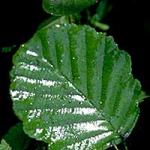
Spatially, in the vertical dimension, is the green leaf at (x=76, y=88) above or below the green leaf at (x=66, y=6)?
below

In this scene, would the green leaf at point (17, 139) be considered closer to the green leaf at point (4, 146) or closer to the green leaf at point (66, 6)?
the green leaf at point (4, 146)

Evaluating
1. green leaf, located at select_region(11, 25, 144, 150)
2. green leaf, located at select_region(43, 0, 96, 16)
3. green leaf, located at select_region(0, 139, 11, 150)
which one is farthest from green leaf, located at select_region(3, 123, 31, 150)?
green leaf, located at select_region(43, 0, 96, 16)

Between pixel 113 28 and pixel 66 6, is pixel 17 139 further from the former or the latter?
pixel 113 28

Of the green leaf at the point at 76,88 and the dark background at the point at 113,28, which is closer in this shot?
the green leaf at the point at 76,88

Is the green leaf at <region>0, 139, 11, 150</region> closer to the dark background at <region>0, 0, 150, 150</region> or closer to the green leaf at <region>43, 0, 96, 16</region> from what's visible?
the dark background at <region>0, 0, 150, 150</region>

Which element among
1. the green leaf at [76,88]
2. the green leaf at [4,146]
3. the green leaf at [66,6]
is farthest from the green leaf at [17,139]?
the green leaf at [66,6]

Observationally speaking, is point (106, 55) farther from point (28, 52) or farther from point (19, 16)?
point (19, 16)

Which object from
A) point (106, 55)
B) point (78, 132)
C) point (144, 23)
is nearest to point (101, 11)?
point (144, 23)
